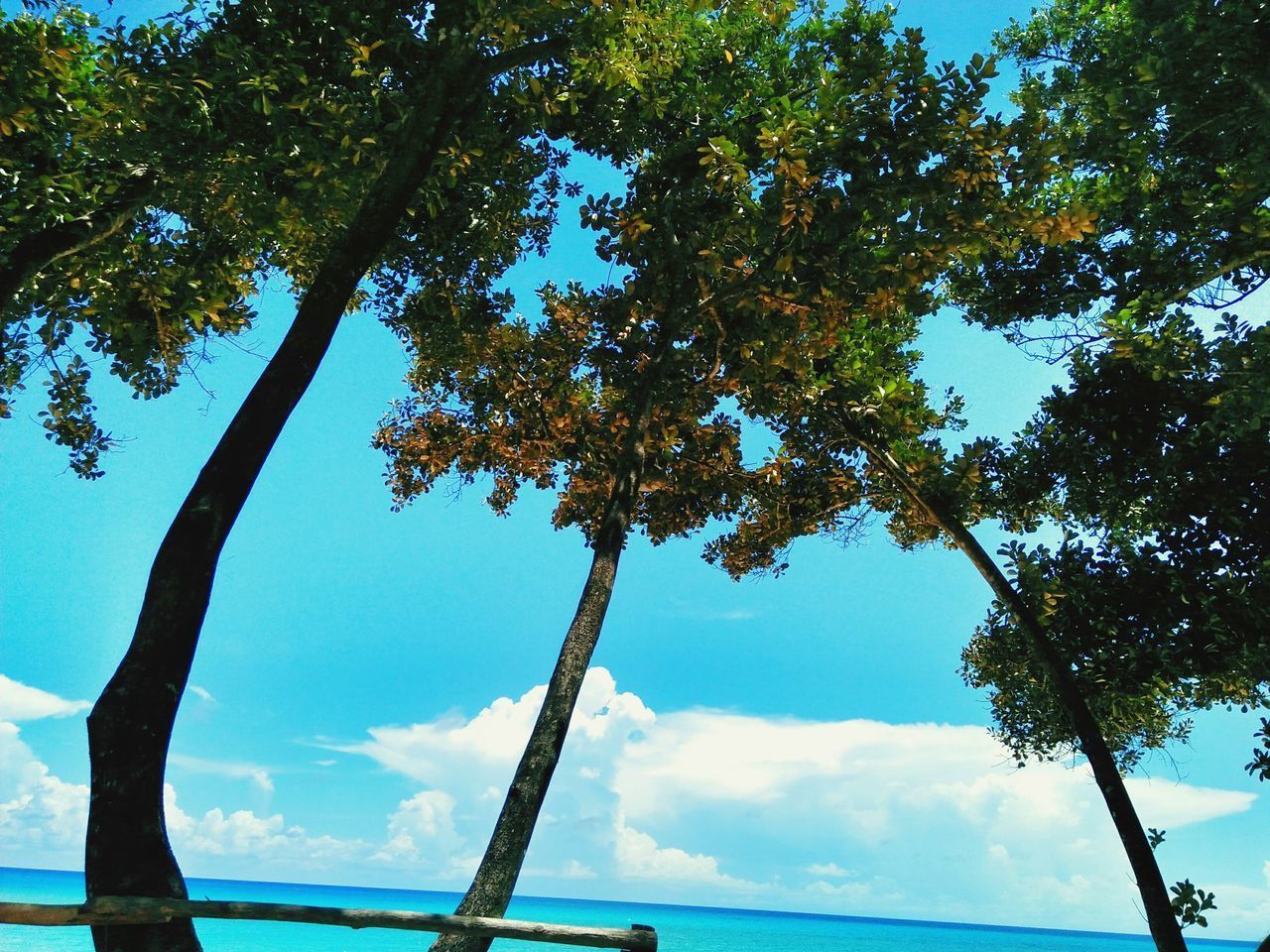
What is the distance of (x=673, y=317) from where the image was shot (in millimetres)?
10273

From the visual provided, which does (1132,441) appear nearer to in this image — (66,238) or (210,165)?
(210,165)

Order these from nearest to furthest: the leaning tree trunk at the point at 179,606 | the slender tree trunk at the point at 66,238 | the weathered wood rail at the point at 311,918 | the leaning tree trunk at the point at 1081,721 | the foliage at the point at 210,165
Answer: the weathered wood rail at the point at 311,918 → the leaning tree trunk at the point at 179,606 → the foliage at the point at 210,165 → the slender tree trunk at the point at 66,238 → the leaning tree trunk at the point at 1081,721

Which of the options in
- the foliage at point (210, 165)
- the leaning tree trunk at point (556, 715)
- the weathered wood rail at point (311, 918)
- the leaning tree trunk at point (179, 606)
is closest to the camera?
the weathered wood rail at point (311, 918)

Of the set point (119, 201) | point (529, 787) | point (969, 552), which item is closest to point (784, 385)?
point (969, 552)

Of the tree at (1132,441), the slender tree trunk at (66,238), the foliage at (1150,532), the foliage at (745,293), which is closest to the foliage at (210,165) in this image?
the slender tree trunk at (66,238)

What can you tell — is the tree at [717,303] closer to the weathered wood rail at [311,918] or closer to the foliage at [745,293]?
the foliage at [745,293]

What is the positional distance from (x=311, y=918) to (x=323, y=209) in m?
7.38

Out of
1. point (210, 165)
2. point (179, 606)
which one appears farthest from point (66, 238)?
point (179, 606)

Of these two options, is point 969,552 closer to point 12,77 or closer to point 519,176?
point 519,176

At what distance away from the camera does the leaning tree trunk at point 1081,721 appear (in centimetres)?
1030

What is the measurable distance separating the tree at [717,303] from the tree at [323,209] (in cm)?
133

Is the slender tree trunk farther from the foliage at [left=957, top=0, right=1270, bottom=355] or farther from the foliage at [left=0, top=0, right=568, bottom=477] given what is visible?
→ the foliage at [left=957, top=0, right=1270, bottom=355]

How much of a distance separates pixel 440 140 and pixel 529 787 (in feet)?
20.5

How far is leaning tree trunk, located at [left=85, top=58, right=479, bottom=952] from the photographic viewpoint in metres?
5.74
